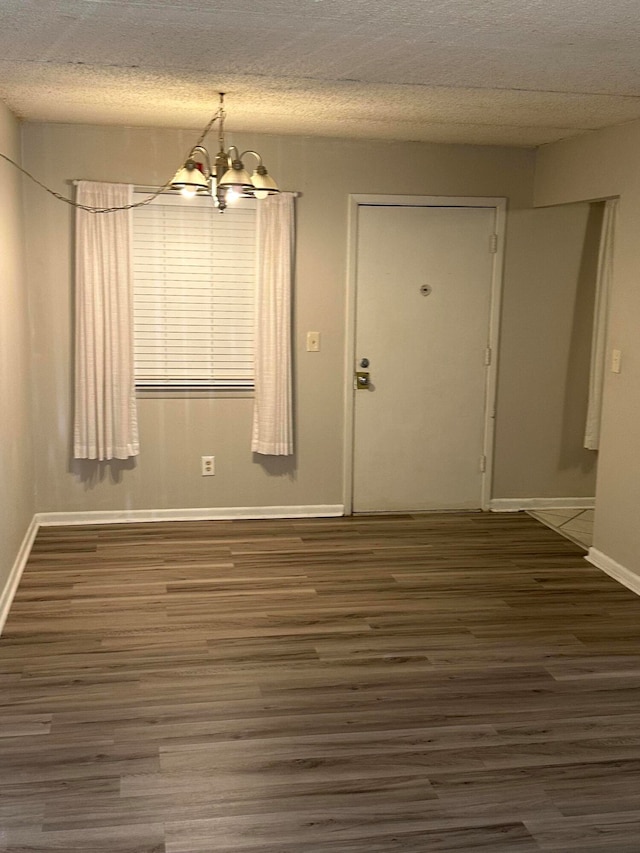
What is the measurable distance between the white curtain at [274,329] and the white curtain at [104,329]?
781mm

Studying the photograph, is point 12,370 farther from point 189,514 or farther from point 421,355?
point 421,355

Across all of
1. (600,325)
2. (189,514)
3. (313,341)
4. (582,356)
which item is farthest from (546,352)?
(189,514)

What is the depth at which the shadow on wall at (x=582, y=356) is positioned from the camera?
577 cm

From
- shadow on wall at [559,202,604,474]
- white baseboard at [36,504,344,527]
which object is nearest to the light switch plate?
white baseboard at [36,504,344,527]

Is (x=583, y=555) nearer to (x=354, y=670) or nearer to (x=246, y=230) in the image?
(x=354, y=670)

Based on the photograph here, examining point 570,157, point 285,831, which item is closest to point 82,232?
point 570,157

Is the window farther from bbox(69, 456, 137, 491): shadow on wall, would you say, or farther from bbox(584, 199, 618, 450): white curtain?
bbox(584, 199, 618, 450): white curtain

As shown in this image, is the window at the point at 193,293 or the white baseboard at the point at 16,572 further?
the window at the point at 193,293

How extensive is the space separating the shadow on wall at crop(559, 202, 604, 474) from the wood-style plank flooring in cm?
111

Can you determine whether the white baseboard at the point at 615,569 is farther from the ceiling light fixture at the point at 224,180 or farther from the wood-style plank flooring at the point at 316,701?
the ceiling light fixture at the point at 224,180

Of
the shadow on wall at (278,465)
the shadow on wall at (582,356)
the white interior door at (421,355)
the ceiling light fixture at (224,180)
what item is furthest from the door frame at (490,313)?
the ceiling light fixture at (224,180)

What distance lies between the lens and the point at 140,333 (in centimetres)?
536

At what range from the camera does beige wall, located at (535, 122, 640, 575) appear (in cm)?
452

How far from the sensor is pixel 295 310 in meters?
5.53
